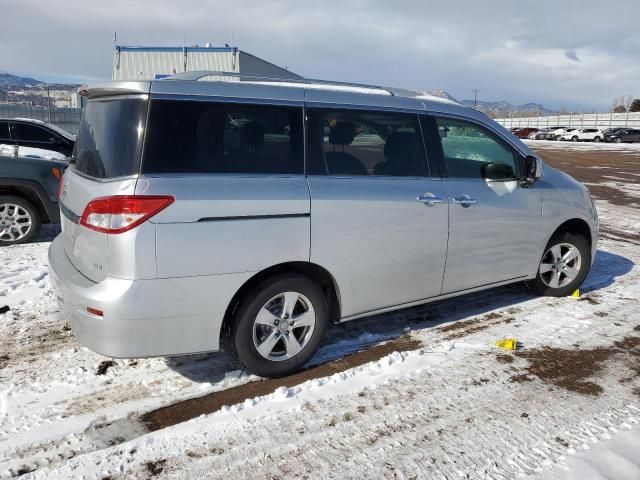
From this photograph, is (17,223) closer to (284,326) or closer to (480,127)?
(284,326)

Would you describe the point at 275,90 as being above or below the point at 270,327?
above

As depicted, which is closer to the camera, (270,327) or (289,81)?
(270,327)

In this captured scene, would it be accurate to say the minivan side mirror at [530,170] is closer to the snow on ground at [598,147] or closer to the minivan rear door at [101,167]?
the minivan rear door at [101,167]

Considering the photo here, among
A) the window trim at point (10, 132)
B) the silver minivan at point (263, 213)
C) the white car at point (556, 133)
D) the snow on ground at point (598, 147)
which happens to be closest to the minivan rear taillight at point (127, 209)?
the silver minivan at point (263, 213)

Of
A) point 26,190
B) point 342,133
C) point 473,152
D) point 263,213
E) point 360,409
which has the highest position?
point 342,133

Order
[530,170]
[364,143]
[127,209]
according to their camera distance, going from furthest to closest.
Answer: [530,170] < [364,143] < [127,209]

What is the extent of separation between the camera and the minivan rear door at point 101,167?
10.1 ft

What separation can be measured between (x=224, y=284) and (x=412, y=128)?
6.49ft

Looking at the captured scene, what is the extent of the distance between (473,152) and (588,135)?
50.1m

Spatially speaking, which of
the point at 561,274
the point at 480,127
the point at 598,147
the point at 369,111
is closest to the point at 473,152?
the point at 480,127

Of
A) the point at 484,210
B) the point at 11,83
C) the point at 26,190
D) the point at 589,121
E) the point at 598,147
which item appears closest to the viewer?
the point at 484,210

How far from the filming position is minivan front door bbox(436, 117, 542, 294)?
4.32m

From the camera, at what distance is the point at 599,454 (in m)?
2.87

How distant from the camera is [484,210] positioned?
4.43 meters
